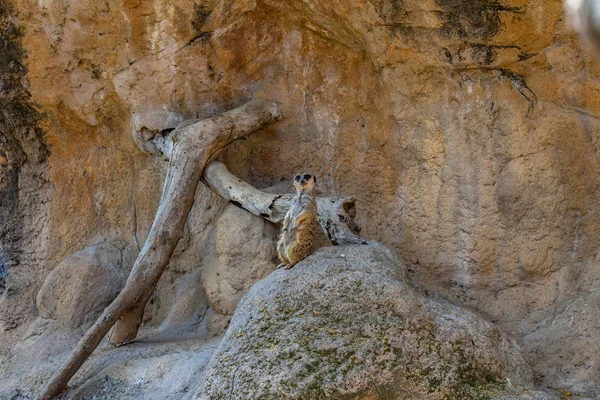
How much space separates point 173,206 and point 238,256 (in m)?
0.52

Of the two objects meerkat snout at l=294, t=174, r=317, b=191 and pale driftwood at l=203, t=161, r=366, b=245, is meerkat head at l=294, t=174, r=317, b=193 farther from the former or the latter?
pale driftwood at l=203, t=161, r=366, b=245

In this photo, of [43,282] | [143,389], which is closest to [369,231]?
[143,389]

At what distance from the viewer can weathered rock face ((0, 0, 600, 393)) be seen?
4.38m

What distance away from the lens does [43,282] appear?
535 centimetres

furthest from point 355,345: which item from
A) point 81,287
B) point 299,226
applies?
point 81,287

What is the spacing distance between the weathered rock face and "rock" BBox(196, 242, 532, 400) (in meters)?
0.70

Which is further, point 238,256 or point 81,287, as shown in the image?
point 81,287

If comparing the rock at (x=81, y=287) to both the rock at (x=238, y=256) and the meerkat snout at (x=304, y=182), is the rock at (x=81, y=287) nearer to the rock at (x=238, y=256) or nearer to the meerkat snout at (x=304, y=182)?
the rock at (x=238, y=256)

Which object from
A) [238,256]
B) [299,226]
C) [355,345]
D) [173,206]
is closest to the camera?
[355,345]

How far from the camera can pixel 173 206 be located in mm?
4742

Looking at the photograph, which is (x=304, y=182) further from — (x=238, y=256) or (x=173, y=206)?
(x=173, y=206)

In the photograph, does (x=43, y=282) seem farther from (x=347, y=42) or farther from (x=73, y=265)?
(x=347, y=42)

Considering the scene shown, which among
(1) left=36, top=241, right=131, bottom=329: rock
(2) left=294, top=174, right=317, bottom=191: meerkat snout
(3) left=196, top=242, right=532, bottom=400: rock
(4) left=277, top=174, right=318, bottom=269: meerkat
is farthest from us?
(1) left=36, top=241, right=131, bottom=329: rock

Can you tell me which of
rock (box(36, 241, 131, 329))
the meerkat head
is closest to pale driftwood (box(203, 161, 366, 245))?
the meerkat head
